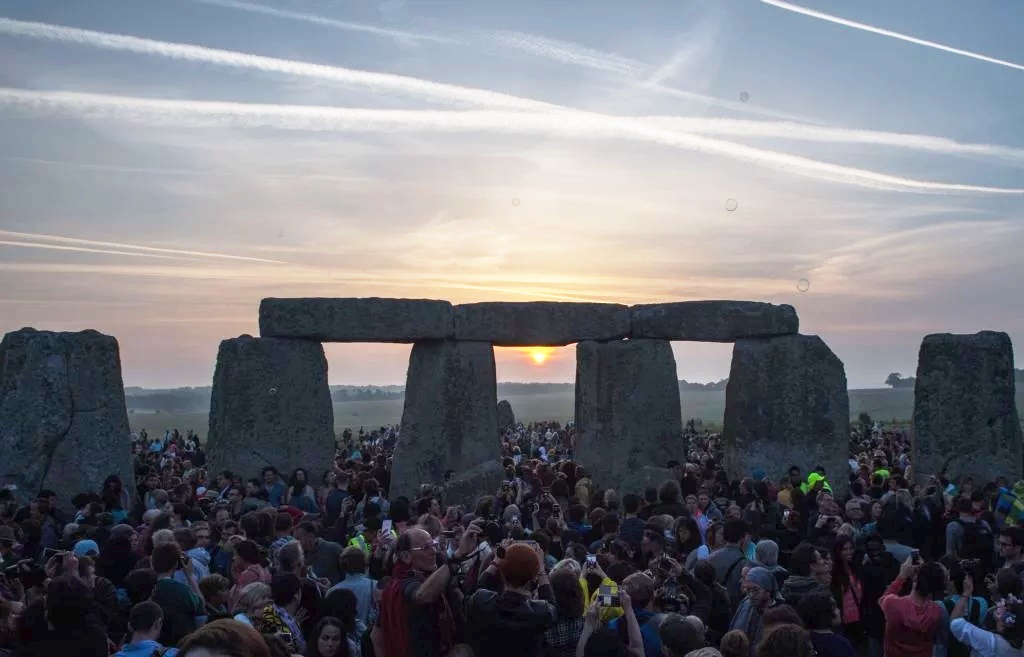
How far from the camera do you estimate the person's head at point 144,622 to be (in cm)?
541

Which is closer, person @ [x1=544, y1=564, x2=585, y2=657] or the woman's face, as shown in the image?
person @ [x1=544, y1=564, x2=585, y2=657]

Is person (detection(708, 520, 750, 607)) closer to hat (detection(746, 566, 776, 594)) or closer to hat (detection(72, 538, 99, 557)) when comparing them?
hat (detection(746, 566, 776, 594))

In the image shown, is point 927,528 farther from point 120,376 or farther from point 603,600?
point 120,376

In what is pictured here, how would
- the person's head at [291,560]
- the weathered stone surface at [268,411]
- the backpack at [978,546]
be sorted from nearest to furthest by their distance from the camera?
the person's head at [291,560] < the backpack at [978,546] < the weathered stone surface at [268,411]

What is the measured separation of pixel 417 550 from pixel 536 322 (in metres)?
13.5

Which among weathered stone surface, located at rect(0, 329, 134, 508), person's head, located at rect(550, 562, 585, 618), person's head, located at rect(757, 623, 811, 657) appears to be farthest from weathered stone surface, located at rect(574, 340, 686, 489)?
person's head, located at rect(757, 623, 811, 657)

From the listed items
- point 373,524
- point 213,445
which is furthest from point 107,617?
point 213,445

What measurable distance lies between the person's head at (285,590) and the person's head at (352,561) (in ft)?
3.50

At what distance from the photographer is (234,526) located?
28.4ft

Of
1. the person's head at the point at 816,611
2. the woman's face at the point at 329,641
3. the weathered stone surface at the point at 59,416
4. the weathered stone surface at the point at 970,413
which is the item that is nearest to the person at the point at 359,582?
the woman's face at the point at 329,641

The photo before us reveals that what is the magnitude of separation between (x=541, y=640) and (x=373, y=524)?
3763mm

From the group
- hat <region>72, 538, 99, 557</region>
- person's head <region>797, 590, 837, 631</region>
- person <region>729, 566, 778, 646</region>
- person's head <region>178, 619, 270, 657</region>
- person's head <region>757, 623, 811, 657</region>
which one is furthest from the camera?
hat <region>72, 538, 99, 557</region>

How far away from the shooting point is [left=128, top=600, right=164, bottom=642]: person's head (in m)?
5.41

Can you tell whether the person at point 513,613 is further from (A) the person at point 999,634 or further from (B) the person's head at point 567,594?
(A) the person at point 999,634
